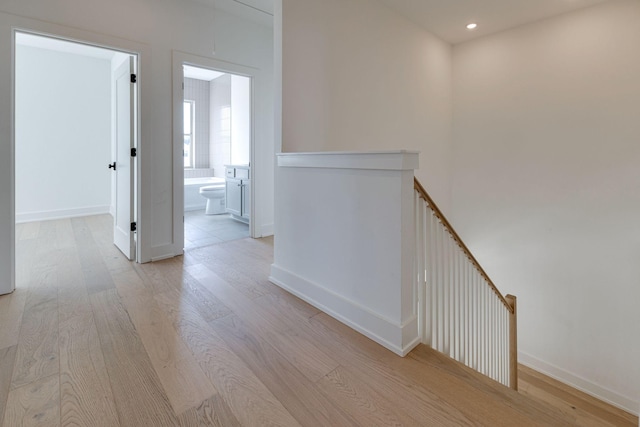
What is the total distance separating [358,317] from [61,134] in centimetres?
555

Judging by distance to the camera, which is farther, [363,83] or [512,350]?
[363,83]

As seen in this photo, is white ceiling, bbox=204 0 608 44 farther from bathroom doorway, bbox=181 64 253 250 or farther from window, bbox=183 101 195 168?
window, bbox=183 101 195 168

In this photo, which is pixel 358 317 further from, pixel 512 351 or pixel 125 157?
pixel 125 157

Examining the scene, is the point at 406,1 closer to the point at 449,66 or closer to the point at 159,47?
the point at 449,66

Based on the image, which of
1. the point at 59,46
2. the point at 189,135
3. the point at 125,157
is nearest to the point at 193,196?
the point at 189,135

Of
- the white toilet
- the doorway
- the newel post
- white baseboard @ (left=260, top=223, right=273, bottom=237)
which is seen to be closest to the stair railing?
the newel post

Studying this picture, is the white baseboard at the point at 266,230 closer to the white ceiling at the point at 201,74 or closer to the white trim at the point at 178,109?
the white trim at the point at 178,109

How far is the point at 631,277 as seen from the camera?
3.23m

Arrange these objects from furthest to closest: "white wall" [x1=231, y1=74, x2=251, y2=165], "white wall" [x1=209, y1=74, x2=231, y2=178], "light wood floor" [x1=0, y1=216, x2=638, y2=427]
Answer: "white wall" [x1=209, y1=74, x2=231, y2=178]
"white wall" [x1=231, y1=74, x2=251, y2=165]
"light wood floor" [x1=0, y1=216, x2=638, y2=427]

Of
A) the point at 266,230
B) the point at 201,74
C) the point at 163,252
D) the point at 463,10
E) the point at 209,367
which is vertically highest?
the point at 201,74

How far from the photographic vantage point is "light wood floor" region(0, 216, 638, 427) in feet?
4.07

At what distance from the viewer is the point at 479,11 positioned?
137 inches

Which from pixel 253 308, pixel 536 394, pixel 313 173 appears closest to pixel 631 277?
pixel 536 394

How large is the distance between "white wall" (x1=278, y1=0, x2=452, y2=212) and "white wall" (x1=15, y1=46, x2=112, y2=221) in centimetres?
435
